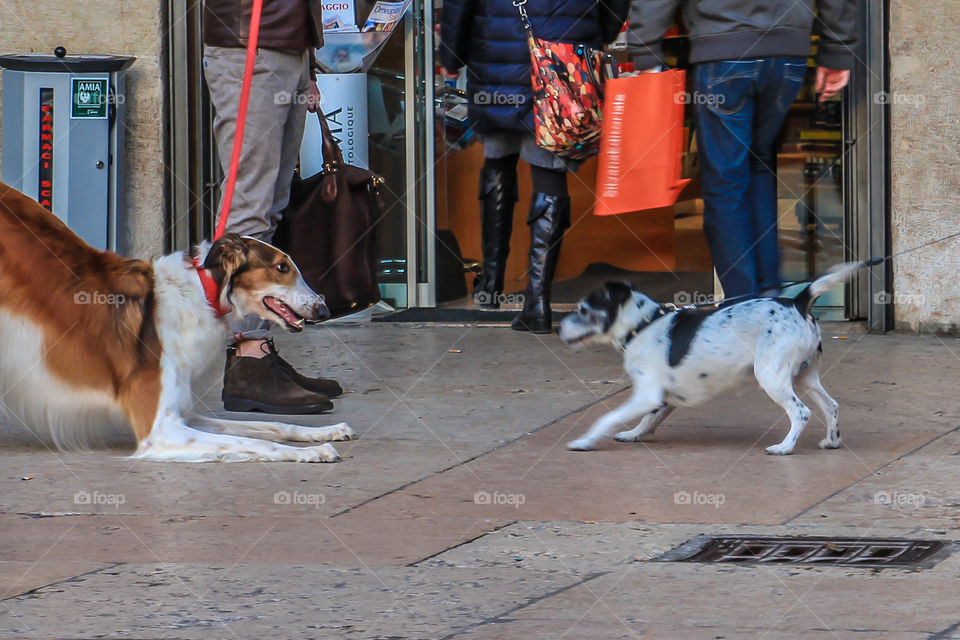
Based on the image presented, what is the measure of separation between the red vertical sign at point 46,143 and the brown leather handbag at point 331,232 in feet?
8.22

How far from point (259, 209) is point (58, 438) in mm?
1138

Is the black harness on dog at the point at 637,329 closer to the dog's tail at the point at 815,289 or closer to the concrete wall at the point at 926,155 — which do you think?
the dog's tail at the point at 815,289

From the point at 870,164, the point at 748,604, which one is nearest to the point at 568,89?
the point at 870,164

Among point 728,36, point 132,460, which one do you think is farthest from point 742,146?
point 132,460

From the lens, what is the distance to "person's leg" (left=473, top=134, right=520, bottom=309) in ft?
25.2

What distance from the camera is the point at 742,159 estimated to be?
5781 millimetres

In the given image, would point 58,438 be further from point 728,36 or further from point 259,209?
point 728,36

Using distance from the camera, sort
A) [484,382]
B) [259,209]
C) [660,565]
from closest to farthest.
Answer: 1. [660,565]
2. [259,209]
3. [484,382]

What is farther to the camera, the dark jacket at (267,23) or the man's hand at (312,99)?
the man's hand at (312,99)

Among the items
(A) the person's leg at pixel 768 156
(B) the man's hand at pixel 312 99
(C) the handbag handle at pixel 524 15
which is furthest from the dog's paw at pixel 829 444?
(C) the handbag handle at pixel 524 15

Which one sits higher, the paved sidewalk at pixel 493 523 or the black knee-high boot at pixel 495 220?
the black knee-high boot at pixel 495 220

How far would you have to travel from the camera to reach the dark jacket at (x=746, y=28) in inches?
223

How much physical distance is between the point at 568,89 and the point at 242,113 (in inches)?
80.7

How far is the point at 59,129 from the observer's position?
778 centimetres
